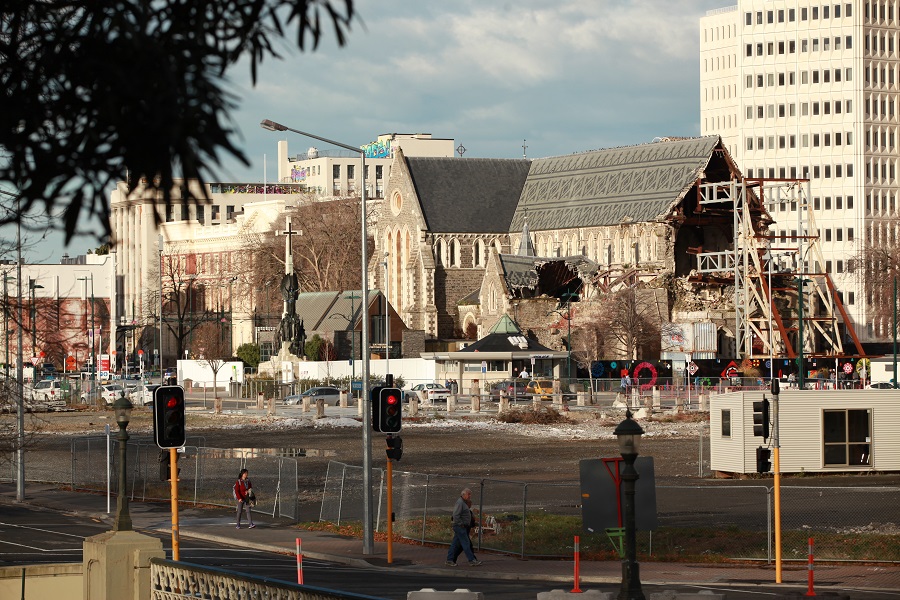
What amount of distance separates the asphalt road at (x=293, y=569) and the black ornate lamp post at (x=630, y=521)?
5544mm

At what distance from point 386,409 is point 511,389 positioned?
51.4 meters

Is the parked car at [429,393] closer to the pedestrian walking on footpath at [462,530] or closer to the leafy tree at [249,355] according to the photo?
the leafy tree at [249,355]

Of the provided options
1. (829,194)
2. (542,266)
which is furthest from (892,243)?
(542,266)

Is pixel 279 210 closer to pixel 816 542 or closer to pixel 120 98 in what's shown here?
pixel 816 542

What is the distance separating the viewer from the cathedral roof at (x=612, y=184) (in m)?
110

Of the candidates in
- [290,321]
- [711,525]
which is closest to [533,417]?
[290,321]

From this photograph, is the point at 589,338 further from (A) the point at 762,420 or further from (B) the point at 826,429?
(A) the point at 762,420

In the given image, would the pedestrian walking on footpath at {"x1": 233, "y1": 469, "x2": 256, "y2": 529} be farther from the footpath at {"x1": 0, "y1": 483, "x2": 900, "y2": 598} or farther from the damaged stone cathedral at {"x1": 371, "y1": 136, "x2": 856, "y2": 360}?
the damaged stone cathedral at {"x1": 371, "y1": 136, "x2": 856, "y2": 360}

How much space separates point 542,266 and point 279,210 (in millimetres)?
57158

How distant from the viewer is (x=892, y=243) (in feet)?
438

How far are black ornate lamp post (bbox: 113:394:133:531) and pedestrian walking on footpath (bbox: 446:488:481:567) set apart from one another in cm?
696

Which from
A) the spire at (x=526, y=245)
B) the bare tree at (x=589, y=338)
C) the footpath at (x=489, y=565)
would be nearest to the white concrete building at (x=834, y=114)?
the spire at (x=526, y=245)

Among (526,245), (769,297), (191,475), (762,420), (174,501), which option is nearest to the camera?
(174,501)

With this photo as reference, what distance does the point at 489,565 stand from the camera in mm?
27344
